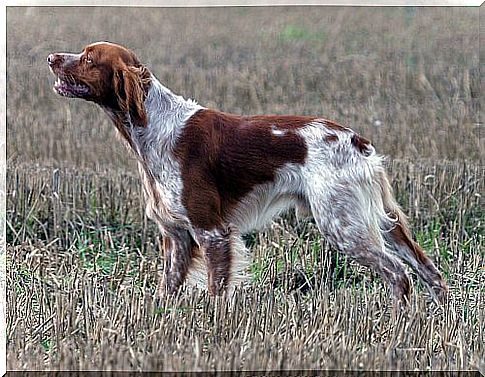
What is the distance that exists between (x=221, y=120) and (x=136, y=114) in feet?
1.37

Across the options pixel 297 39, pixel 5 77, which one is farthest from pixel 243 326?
pixel 297 39

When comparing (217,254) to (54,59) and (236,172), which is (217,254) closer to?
(236,172)

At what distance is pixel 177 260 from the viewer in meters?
5.06

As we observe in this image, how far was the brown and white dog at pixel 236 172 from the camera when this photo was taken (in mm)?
4727

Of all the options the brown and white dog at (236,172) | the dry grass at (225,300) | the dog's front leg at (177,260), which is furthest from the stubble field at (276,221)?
the brown and white dog at (236,172)

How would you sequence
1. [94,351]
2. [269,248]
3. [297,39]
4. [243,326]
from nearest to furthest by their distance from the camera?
[94,351] → [243,326] → [269,248] → [297,39]

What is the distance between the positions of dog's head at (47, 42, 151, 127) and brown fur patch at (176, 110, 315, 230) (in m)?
0.35

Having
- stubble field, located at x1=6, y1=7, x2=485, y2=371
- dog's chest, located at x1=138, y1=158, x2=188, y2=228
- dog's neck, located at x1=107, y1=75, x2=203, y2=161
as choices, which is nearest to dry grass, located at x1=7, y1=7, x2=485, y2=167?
stubble field, located at x1=6, y1=7, x2=485, y2=371

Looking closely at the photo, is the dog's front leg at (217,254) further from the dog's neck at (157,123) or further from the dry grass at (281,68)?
the dry grass at (281,68)

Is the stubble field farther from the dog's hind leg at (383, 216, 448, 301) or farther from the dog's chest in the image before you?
the dog's chest

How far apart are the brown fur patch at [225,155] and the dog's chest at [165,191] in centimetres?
4

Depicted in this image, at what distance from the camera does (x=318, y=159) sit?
4730 mm

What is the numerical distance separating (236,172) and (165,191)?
361mm

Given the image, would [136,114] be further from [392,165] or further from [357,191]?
[392,165]
